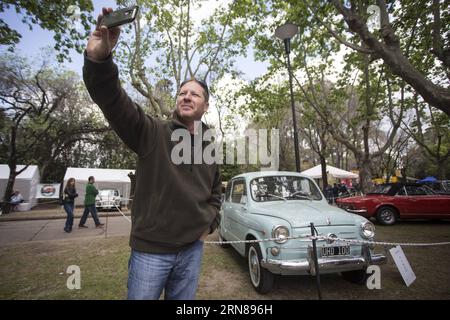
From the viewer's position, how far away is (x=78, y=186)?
1970cm

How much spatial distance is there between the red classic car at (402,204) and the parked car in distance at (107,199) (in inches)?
602

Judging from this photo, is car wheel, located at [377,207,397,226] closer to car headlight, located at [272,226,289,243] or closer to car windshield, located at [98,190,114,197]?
car headlight, located at [272,226,289,243]

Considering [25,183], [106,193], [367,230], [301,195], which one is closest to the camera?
[367,230]

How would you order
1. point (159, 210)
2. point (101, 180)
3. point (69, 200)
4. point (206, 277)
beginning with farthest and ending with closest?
point (101, 180) < point (69, 200) < point (206, 277) < point (159, 210)

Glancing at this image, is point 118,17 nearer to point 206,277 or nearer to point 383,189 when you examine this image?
point 206,277

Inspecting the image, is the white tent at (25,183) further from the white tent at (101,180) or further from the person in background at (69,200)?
the person in background at (69,200)

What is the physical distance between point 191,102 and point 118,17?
69 cm

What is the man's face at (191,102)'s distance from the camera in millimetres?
1714

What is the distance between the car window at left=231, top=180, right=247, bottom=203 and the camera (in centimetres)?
535

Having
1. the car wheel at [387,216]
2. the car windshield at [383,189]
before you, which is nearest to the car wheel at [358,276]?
the car wheel at [387,216]

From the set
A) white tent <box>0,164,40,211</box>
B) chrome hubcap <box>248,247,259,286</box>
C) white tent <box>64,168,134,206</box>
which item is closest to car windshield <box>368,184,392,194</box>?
chrome hubcap <box>248,247,259,286</box>

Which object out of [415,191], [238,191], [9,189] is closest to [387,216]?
[415,191]

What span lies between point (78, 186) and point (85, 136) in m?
8.92

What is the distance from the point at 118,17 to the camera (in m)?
1.16
